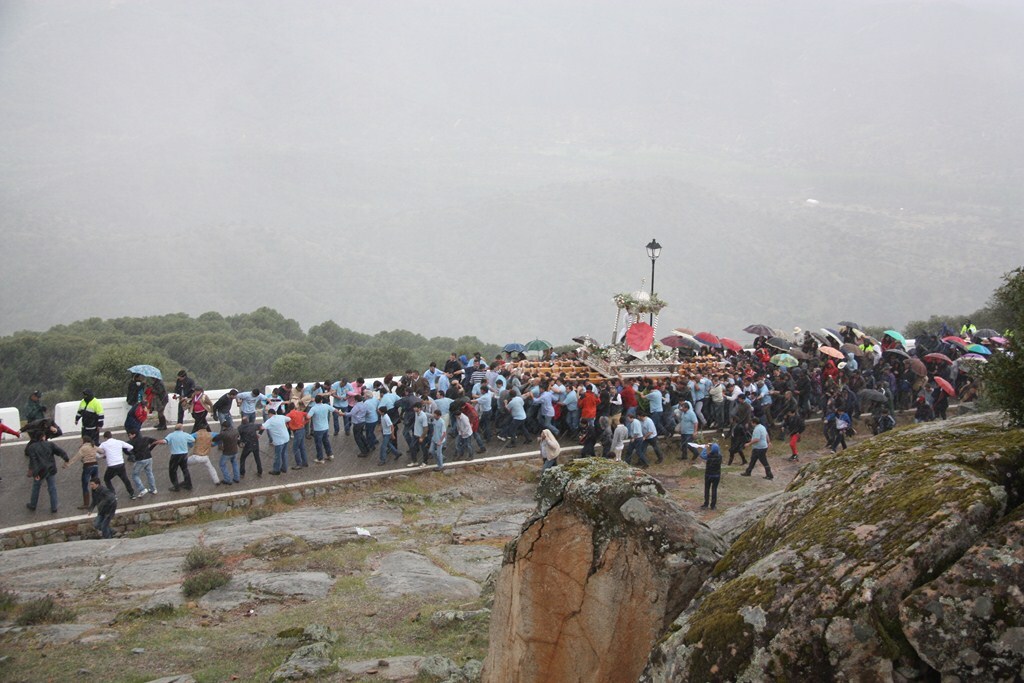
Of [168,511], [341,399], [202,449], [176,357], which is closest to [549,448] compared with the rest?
[341,399]

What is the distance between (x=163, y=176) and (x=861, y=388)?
198m

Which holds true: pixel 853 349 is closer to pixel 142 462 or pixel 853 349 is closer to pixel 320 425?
pixel 320 425

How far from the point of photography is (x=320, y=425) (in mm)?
19109

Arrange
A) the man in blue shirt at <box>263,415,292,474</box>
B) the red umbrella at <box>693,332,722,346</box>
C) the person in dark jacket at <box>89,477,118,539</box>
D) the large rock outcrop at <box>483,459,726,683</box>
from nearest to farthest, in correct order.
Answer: the large rock outcrop at <box>483,459,726,683</box> → the person in dark jacket at <box>89,477,118,539</box> → the man in blue shirt at <box>263,415,292,474</box> → the red umbrella at <box>693,332,722,346</box>

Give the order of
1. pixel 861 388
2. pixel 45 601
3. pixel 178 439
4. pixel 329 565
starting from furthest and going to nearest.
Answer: pixel 861 388 < pixel 178 439 < pixel 329 565 < pixel 45 601

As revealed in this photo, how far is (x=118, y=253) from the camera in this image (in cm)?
15338

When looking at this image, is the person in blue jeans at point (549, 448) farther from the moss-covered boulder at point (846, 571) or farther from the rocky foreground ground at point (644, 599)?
the moss-covered boulder at point (846, 571)

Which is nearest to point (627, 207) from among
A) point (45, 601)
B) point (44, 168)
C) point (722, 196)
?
point (722, 196)

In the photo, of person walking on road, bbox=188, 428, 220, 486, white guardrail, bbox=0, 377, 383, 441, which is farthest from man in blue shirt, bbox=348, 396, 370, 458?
white guardrail, bbox=0, 377, 383, 441

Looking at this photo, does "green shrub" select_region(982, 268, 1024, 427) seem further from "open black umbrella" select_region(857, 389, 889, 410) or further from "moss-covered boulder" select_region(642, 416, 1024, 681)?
"open black umbrella" select_region(857, 389, 889, 410)

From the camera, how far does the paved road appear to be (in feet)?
53.6

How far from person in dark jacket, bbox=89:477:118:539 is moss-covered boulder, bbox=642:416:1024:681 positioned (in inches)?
488

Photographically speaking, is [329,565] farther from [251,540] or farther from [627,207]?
[627,207]

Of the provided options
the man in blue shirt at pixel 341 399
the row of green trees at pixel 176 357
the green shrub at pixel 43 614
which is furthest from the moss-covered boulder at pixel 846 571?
the row of green trees at pixel 176 357
